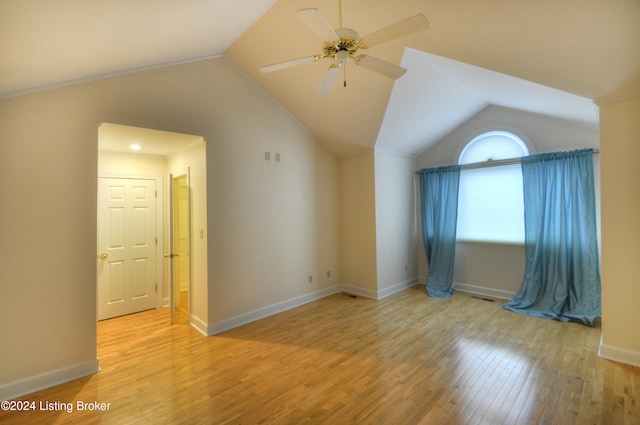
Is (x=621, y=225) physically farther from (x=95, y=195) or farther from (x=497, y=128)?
(x=95, y=195)

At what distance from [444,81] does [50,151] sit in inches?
168

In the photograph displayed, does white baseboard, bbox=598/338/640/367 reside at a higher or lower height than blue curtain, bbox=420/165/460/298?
lower

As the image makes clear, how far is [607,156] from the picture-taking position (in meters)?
2.68

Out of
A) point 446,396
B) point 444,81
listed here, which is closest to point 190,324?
point 446,396

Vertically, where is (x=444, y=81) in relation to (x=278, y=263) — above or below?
above

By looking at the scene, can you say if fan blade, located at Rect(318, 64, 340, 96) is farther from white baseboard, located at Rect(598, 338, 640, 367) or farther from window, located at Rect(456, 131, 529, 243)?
white baseboard, located at Rect(598, 338, 640, 367)

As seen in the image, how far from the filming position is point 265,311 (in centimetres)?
396

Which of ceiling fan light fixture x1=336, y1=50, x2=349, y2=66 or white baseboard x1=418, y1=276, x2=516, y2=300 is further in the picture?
white baseboard x1=418, y1=276, x2=516, y2=300

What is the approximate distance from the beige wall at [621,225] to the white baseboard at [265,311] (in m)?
3.43

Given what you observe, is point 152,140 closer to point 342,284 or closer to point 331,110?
point 331,110

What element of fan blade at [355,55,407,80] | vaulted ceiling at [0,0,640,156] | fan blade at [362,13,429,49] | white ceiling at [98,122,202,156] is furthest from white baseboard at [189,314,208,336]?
fan blade at [362,13,429,49]

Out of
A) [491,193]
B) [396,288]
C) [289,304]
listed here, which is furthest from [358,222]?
[491,193]

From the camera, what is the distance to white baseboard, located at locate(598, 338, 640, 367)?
258 centimetres

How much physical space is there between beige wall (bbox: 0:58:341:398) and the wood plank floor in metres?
0.42
